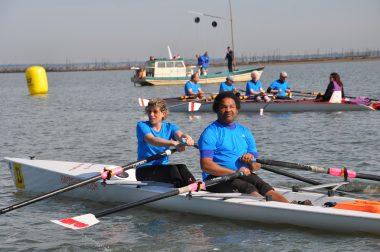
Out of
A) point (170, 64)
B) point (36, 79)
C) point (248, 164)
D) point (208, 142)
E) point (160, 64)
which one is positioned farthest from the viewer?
point (160, 64)

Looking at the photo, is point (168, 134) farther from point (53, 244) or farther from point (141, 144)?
point (53, 244)

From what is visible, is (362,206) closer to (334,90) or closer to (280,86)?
(334,90)

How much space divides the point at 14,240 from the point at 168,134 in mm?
2674

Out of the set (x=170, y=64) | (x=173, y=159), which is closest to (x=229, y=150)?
(x=173, y=159)

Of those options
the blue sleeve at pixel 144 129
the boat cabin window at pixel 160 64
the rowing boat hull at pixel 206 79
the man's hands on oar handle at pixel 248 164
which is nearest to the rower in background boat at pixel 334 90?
the blue sleeve at pixel 144 129

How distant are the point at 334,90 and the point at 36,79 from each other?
1092 inches

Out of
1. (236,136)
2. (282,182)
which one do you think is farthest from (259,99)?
(236,136)

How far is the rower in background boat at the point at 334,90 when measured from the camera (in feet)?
70.8

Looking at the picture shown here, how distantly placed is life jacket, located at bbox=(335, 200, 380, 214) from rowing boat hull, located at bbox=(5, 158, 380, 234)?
114mm

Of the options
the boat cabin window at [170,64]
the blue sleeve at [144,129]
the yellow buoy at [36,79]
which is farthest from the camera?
the boat cabin window at [170,64]

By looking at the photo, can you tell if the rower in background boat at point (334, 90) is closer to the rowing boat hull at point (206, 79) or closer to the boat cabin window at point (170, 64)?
the rowing boat hull at point (206, 79)

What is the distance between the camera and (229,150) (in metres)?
8.61

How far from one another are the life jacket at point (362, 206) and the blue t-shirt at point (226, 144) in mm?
1377

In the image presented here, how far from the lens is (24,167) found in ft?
38.6
